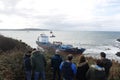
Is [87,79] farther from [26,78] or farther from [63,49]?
[63,49]

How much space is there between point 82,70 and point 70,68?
533mm

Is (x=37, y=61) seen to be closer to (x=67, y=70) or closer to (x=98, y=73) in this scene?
(x=67, y=70)

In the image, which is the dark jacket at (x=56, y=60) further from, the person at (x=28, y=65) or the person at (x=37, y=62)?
the person at (x=28, y=65)

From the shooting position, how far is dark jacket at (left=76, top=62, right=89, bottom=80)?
13.0 meters

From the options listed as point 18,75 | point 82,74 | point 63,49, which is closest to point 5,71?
point 18,75

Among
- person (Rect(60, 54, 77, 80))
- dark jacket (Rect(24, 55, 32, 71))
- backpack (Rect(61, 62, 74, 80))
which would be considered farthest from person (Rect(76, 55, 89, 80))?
dark jacket (Rect(24, 55, 32, 71))

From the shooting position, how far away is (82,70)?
43.0ft

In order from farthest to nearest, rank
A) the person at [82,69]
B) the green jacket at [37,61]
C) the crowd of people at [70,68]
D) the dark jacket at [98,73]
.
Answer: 1. the green jacket at [37,61]
2. the person at [82,69]
3. the crowd of people at [70,68]
4. the dark jacket at [98,73]

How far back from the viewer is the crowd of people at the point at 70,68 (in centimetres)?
1175

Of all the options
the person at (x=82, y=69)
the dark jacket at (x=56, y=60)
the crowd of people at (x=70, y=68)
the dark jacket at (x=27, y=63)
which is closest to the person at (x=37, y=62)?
the crowd of people at (x=70, y=68)

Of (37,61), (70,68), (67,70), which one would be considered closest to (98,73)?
(70,68)

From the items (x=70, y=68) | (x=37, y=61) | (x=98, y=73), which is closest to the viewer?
(x=98, y=73)

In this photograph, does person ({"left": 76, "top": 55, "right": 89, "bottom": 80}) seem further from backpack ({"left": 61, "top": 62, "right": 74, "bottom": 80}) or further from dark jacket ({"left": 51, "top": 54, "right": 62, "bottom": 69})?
dark jacket ({"left": 51, "top": 54, "right": 62, "bottom": 69})

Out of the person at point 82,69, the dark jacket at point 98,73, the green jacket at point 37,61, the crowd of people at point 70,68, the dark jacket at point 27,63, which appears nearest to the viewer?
the dark jacket at point 98,73
